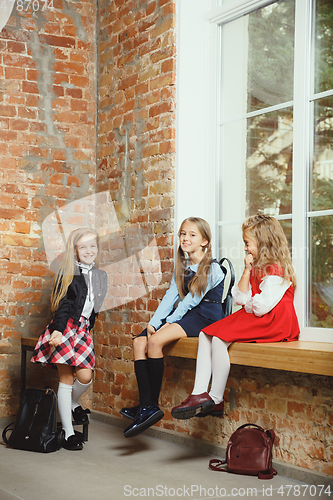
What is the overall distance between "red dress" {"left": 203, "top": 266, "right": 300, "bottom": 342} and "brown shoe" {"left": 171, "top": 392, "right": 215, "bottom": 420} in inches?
12.2

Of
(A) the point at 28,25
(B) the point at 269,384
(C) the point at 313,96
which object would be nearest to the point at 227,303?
(B) the point at 269,384

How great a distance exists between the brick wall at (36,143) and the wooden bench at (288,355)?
1.89 metres

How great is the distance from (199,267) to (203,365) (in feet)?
2.05

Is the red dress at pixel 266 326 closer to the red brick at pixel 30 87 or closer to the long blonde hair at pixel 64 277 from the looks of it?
the long blonde hair at pixel 64 277

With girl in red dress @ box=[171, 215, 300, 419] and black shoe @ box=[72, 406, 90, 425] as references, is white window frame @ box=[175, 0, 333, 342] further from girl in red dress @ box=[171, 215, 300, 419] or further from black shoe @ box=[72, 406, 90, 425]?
black shoe @ box=[72, 406, 90, 425]

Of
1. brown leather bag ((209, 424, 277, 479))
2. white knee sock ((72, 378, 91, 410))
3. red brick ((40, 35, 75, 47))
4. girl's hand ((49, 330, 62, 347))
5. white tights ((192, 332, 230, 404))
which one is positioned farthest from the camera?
red brick ((40, 35, 75, 47))

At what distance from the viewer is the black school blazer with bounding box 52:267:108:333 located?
3.53m

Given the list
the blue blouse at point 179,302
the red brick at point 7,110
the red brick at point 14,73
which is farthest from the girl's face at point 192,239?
the red brick at point 14,73

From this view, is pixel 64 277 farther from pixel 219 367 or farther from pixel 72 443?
pixel 219 367

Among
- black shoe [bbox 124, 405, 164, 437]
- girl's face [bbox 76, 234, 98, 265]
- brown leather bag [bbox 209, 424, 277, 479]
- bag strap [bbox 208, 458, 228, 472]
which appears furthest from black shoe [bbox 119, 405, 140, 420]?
girl's face [bbox 76, 234, 98, 265]

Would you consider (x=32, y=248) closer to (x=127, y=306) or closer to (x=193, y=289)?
(x=127, y=306)

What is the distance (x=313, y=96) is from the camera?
310cm

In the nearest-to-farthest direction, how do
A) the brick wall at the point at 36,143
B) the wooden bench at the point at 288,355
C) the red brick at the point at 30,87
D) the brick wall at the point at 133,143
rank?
1. the wooden bench at the point at 288,355
2. the brick wall at the point at 133,143
3. the brick wall at the point at 36,143
4. the red brick at the point at 30,87

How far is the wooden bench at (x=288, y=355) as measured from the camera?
2.50 meters
